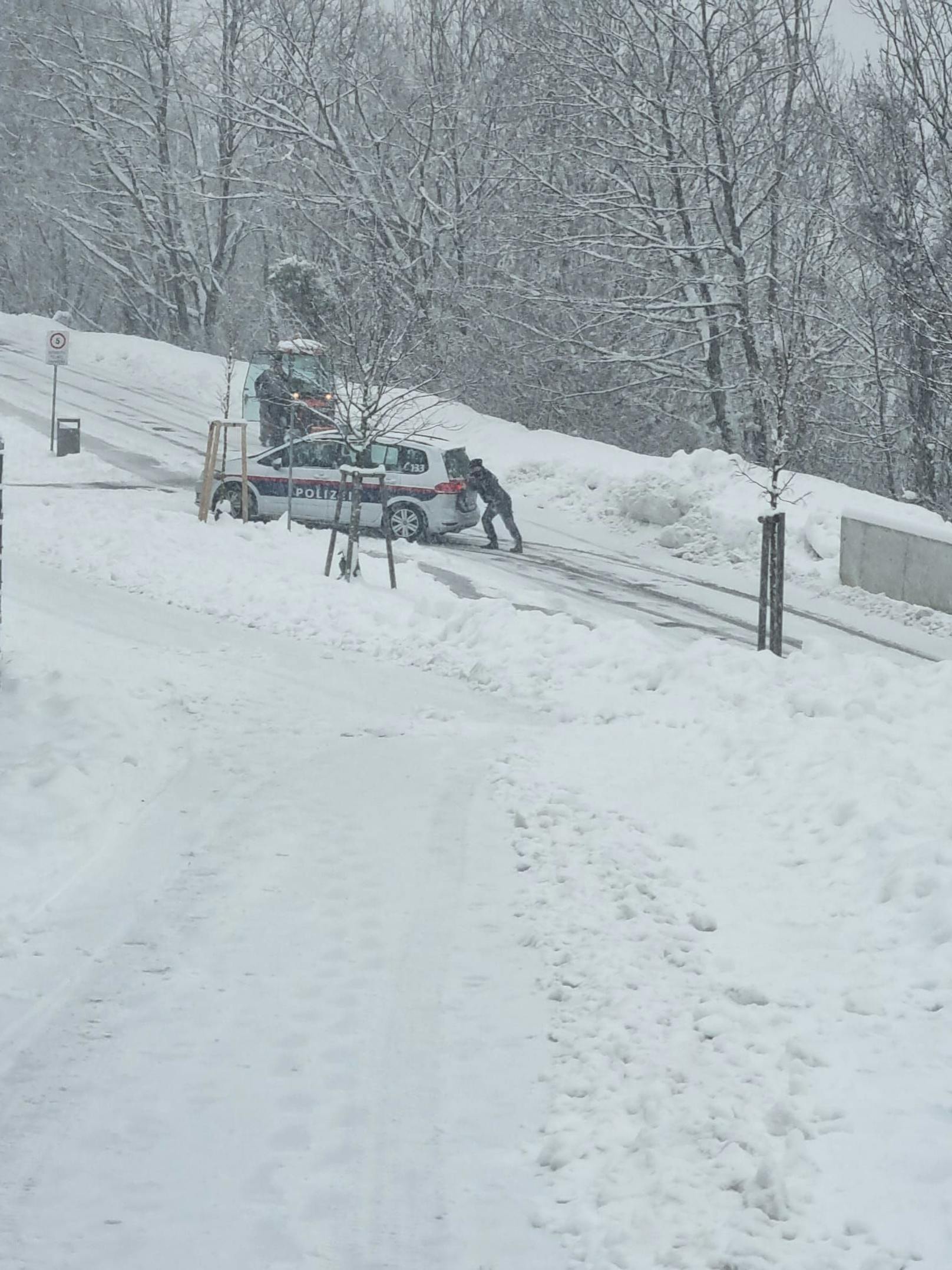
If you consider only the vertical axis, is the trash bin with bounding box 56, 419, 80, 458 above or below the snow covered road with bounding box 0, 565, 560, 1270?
above

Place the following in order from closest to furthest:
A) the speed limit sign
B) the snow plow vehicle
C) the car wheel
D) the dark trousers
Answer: the dark trousers → the car wheel → the snow plow vehicle → the speed limit sign

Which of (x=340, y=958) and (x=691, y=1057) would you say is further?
(x=340, y=958)

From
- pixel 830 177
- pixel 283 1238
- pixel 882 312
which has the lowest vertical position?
pixel 283 1238

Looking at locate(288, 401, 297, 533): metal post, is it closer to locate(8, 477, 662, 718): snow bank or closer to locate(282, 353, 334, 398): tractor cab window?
locate(8, 477, 662, 718): snow bank

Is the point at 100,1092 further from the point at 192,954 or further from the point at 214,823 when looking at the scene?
the point at 214,823

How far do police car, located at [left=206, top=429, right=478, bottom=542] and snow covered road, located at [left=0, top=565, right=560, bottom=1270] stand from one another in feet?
30.3

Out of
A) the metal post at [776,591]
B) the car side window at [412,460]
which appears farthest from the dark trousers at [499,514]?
the metal post at [776,591]

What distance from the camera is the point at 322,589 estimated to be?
16031 millimetres

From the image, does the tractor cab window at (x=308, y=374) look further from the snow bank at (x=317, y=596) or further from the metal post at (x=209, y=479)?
the snow bank at (x=317, y=596)

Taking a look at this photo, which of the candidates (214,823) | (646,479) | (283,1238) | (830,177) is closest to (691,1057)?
(283,1238)

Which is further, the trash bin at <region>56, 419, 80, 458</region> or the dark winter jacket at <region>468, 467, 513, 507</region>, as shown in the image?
the trash bin at <region>56, 419, 80, 458</region>

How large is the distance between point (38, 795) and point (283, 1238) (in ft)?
16.1

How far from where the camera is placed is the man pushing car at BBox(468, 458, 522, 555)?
810 inches

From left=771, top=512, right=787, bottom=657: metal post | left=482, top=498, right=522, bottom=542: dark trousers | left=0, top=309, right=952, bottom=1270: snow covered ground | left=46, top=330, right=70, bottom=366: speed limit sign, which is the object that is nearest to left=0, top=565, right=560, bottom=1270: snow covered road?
left=0, top=309, right=952, bottom=1270: snow covered ground
